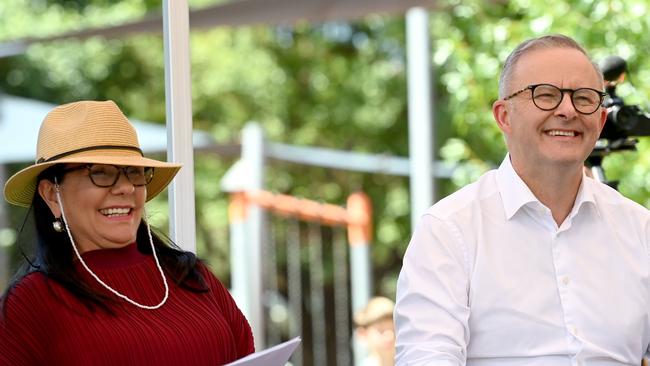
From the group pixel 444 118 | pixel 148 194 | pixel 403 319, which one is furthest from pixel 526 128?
pixel 444 118

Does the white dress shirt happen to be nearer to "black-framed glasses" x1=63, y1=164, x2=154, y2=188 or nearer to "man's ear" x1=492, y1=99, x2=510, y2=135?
"man's ear" x1=492, y1=99, x2=510, y2=135

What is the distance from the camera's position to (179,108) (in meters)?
2.76

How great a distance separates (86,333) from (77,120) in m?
0.43

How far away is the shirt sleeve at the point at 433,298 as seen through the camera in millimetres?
2324

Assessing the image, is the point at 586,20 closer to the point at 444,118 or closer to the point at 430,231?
the point at 430,231

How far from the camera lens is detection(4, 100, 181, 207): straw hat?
2.36m

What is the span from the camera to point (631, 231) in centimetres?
256

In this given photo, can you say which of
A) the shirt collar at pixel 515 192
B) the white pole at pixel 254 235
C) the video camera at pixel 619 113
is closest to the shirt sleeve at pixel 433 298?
the shirt collar at pixel 515 192

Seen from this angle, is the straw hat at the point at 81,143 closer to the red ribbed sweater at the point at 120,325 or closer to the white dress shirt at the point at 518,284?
the red ribbed sweater at the point at 120,325

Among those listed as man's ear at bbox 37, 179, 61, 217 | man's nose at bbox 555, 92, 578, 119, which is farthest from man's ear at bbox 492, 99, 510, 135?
man's ear at bbox 37, 179, 61, 217

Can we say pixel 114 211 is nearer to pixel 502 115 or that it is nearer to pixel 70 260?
pixel 70 260

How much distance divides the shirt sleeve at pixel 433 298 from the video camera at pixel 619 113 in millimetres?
837

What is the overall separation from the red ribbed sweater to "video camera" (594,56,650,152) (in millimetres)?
1156

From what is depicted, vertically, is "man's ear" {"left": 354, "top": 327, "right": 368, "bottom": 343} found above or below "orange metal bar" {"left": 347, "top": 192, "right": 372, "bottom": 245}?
below
